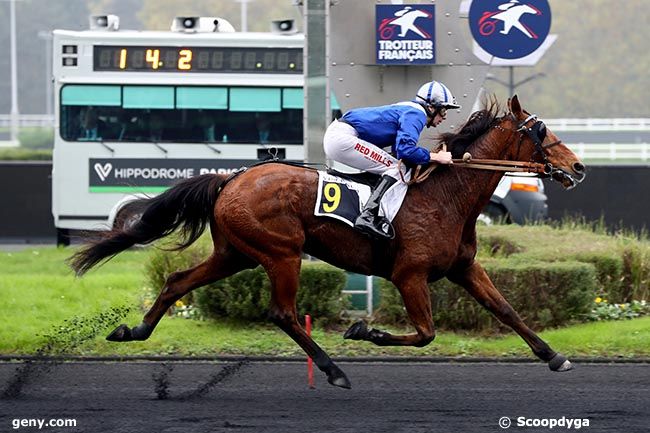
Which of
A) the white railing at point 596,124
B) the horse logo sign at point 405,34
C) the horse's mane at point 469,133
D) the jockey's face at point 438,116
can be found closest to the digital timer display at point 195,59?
the horse logo sign at point 405,34

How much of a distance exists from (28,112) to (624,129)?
41.3 metres

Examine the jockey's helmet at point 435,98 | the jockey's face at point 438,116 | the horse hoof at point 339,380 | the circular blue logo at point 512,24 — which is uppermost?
the circular blue logo at point 512,24

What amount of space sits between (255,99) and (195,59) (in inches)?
42.8

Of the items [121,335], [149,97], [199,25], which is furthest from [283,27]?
[121,335]

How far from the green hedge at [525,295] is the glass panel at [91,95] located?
951cm

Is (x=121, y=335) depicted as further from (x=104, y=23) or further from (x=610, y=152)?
(x=610, y=152)

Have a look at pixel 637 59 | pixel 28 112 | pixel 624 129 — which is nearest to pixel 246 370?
pixel 624 129

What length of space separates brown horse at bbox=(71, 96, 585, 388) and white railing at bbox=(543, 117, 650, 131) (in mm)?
28647

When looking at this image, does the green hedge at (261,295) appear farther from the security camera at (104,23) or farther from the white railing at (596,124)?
the white railing at (596,124)

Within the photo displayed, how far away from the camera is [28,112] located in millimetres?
72625

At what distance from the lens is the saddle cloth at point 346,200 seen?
315 inches

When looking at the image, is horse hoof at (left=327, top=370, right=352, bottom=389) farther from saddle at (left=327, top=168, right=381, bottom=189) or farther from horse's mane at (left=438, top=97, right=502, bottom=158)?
horse's mane at (left=438, top=97, right=502, bottom=158)

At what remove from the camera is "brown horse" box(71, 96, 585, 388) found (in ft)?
26.1

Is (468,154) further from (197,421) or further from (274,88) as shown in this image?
(274,88)
